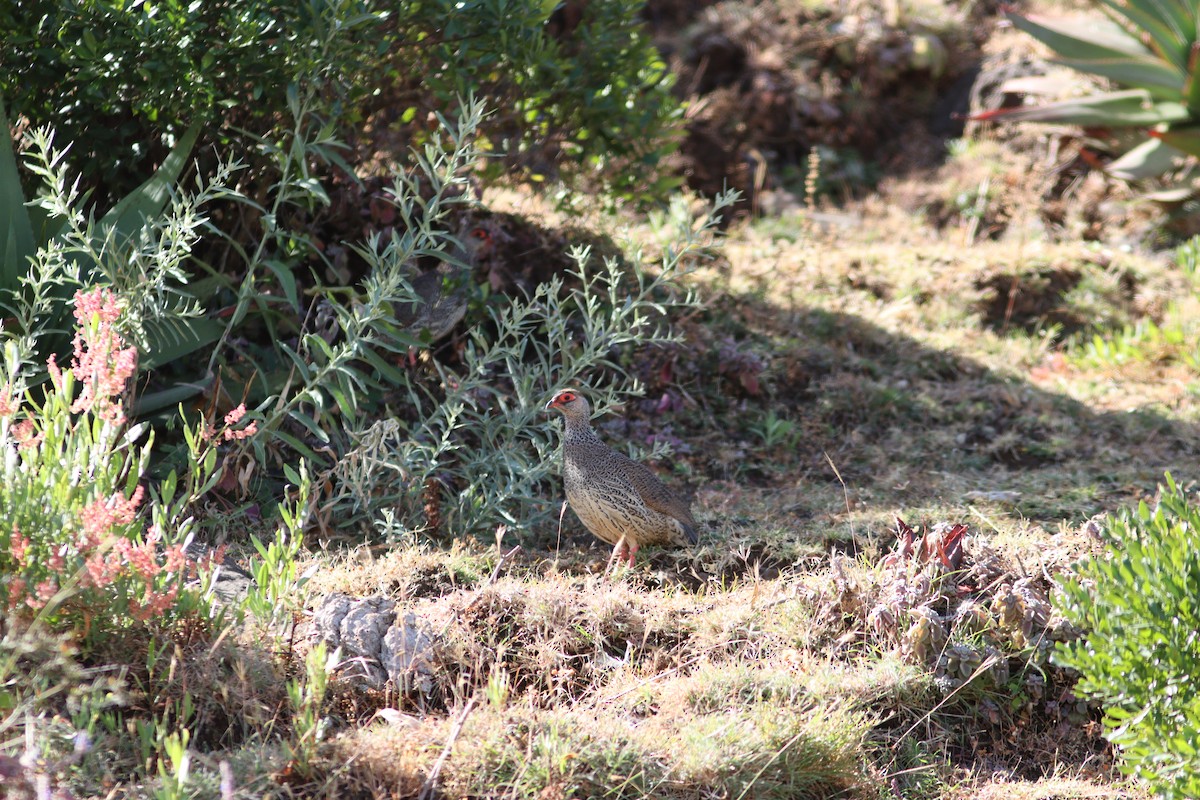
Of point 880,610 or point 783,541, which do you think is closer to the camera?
point 880,610

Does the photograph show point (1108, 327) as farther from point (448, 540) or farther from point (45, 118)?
point (45, 118)

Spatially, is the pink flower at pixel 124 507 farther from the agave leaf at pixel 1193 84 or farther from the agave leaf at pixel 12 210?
the agave leaf at pixel 1193 84

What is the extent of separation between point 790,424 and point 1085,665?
2.95 m

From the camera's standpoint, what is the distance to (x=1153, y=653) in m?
3.16

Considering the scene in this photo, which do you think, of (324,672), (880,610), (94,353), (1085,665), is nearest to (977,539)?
(880,610)

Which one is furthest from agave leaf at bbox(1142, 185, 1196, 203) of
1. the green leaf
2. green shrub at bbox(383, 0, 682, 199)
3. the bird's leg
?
the green leaf

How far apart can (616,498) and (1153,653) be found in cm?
205

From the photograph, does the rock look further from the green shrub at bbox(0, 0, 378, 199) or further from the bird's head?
the green shrub at bbox(0, 0, 378, 199)

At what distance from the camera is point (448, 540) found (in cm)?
465

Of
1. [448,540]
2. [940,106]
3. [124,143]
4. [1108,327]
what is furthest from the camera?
[940,106]

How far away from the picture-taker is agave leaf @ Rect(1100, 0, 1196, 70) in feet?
26.7

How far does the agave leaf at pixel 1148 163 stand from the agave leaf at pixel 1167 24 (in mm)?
583

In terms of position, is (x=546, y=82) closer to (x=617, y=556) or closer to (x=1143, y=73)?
(x=617, y=556)

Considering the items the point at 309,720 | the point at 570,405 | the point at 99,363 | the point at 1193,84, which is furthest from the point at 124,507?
the point at 1193,84
